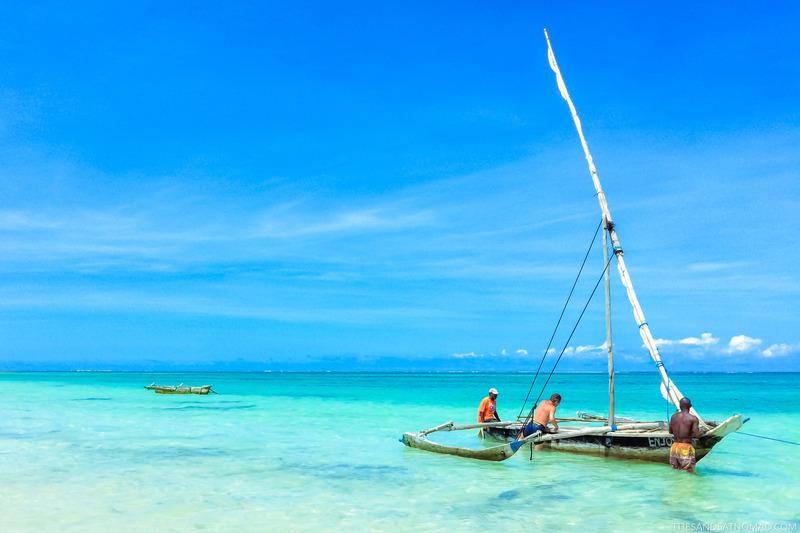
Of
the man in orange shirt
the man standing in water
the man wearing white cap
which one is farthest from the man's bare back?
the man wearing white cap

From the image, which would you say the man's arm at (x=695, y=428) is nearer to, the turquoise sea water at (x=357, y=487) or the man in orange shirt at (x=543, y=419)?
the turquoise sea water at (x=357, y=487)

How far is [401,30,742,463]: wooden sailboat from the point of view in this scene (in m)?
14.6

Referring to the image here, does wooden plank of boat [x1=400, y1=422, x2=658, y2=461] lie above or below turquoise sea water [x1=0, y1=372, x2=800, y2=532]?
above

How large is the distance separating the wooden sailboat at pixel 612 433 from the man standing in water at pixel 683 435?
7.5 inches

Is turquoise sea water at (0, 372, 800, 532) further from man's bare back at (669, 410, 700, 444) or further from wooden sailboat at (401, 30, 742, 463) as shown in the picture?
man's bare back at (669, 410, 700, 444)

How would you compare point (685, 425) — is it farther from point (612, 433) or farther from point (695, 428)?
point (612, 433)

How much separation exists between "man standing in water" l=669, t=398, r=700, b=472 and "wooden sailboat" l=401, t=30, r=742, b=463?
0.19m

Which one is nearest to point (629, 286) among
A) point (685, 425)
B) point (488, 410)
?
point (685, 425)

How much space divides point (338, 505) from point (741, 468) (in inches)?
403

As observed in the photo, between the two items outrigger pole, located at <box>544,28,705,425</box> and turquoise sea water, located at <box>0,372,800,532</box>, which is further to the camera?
outrigger pole, located at <box>544,28,705,425</box>

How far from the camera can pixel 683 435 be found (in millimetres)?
14172

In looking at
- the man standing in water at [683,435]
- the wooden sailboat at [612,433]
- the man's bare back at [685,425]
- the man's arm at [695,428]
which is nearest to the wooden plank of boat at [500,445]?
the wooden sailboat at [612,433]

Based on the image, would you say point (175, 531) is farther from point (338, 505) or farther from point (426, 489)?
point (426, 489)

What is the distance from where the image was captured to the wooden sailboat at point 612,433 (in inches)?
574
